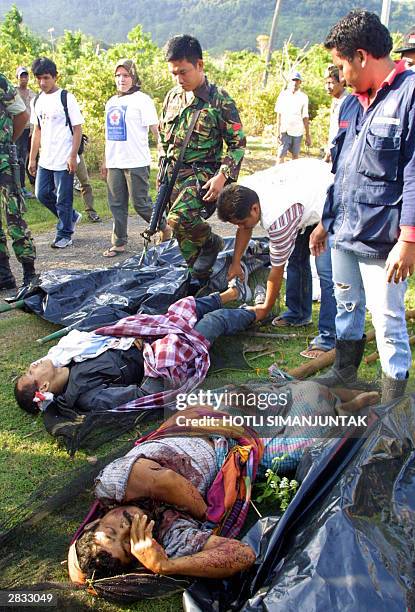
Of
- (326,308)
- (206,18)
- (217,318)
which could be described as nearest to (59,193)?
(217,318)

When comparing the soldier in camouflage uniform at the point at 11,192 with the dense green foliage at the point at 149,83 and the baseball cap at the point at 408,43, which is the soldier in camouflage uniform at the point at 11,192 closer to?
the baseball cap at the point at 408,43

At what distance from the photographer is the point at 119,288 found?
4508 mm

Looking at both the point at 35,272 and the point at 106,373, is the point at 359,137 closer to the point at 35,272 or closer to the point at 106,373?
the point at 106,373

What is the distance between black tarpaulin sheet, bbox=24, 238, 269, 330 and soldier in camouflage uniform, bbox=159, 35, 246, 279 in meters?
0.22

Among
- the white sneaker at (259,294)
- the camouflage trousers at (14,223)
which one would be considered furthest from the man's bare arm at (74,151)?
the white sneaker at (259,294)

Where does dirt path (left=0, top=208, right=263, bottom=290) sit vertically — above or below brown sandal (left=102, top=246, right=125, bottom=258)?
below

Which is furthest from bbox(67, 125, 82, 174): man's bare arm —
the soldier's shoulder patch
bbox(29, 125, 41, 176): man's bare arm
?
the soldier's shoulder patch

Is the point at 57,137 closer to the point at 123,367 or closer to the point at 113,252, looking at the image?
the point at 113,252

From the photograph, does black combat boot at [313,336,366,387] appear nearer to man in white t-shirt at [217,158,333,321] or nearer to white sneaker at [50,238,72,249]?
man in white t-shirt at [217,158,333,321]

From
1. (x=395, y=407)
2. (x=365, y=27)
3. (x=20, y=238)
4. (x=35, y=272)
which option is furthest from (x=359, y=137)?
(x=35, y=272)

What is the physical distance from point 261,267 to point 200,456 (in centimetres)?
256

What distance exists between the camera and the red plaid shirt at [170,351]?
10.7 ft

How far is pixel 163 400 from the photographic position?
10.6 feet

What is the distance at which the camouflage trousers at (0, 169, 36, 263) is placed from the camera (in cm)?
479
